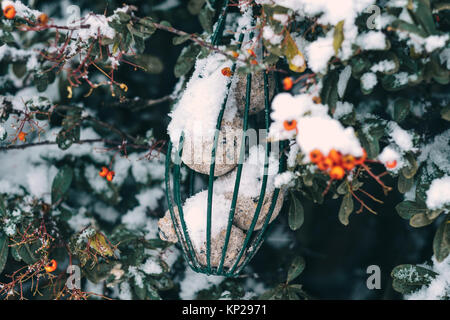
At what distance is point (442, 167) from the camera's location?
960 millimetres

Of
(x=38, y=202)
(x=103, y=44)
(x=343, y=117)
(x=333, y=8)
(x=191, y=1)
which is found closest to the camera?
(x=333, y=8)

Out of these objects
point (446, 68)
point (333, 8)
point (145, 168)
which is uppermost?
point (333, 8)

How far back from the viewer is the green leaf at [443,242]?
89 centimetres

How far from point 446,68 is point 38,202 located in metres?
1.30

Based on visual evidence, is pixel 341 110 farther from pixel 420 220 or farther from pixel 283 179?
pixel 420 220

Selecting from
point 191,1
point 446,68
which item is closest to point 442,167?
point 446,68

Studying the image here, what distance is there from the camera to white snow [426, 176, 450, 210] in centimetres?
87

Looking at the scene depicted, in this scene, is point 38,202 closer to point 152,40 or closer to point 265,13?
point 152,40

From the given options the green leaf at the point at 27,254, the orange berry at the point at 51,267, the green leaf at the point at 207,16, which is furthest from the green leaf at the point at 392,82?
the green leaf at the point at 27,254

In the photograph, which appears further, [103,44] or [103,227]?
[103,227]

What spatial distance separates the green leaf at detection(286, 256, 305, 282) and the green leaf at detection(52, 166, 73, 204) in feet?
2.66

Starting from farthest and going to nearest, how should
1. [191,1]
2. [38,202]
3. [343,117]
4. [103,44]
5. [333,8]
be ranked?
[38,202] < [191,1] < [103,44] < [343,117] < [333,8]

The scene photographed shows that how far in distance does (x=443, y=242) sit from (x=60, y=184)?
1.17m

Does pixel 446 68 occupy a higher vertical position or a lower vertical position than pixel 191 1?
lower
